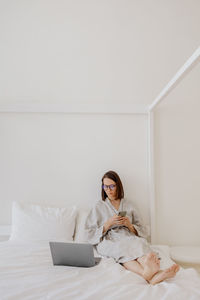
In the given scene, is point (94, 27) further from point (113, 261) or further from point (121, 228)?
point (113, 261)

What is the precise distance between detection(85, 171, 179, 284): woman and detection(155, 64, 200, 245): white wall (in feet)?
1.19

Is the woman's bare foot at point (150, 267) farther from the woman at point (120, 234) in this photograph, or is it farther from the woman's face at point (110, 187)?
the woman's face at point (110, 187)

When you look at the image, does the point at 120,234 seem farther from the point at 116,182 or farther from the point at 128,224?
the point at 116,182

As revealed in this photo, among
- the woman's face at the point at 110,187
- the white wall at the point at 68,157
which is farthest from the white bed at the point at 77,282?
the white wall at the point at 68,157

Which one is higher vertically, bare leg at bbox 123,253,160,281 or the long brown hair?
the long brown hair

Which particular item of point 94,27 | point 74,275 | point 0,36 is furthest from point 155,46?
point 74,275

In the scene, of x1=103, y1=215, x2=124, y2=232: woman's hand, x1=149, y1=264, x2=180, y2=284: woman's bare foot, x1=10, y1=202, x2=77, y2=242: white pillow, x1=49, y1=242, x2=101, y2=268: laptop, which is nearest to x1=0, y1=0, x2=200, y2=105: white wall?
x1=10, y1=202, x2=77, y2=242: white pillow

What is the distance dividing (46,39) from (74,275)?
6.68ft

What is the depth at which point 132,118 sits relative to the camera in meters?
2.41

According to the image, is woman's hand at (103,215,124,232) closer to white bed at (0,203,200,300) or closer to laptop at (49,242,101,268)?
white bed at (0,203,200,300)

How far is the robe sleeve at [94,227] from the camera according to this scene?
1985 mm

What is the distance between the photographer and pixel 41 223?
2076mm

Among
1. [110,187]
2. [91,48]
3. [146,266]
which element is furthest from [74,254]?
[91,48]

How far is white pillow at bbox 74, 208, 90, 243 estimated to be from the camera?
206cm
